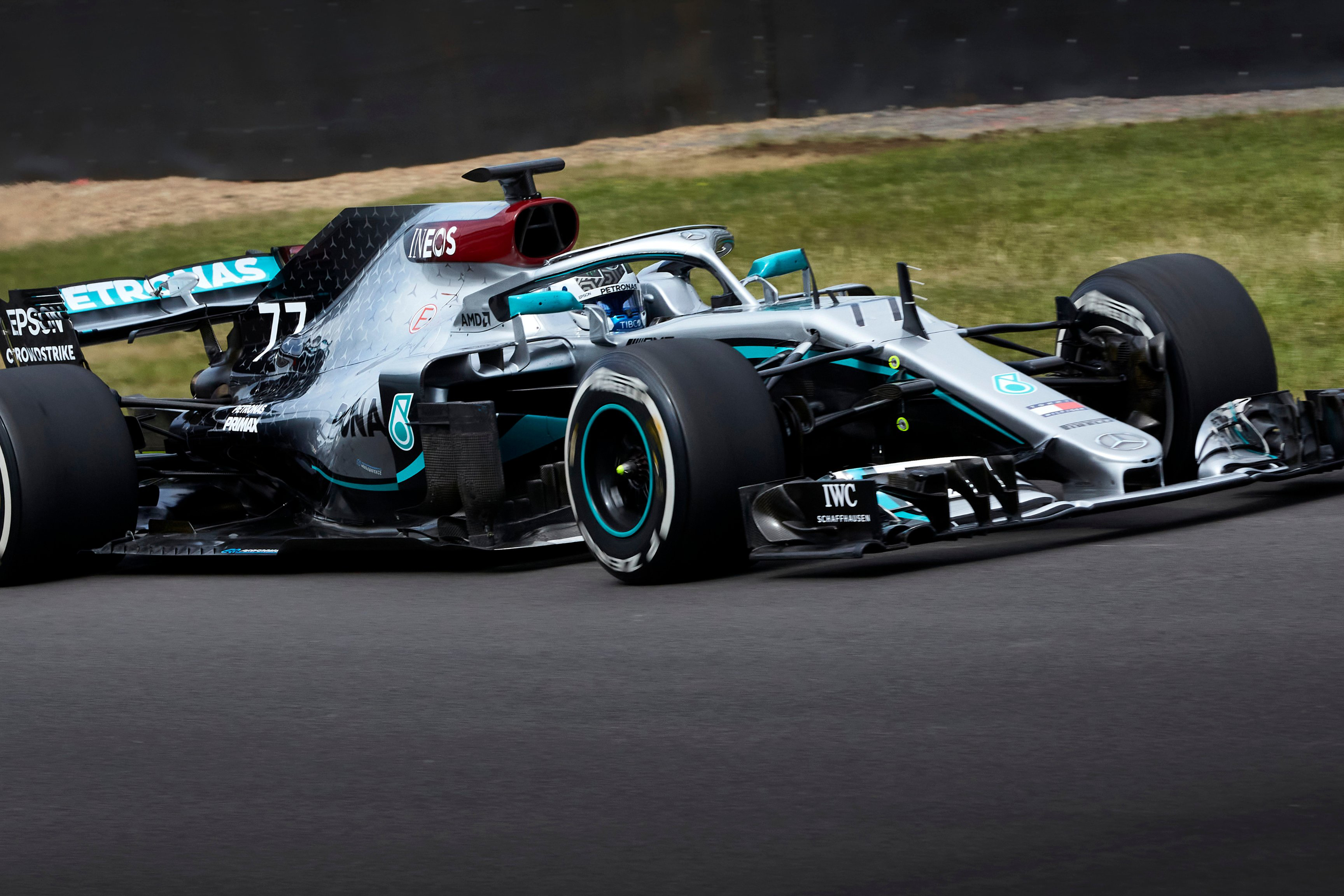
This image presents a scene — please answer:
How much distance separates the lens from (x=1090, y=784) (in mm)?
3377

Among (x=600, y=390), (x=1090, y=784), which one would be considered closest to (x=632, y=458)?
(x=600, y=390)

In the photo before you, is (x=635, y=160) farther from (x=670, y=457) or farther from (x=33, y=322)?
(x=670, y=457)

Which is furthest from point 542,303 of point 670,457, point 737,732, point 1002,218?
point 1002,218

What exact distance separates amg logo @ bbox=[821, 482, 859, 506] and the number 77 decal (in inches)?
123

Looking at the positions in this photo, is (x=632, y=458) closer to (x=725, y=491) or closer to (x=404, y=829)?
(x=725, y=491)

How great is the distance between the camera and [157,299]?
8.45 metres

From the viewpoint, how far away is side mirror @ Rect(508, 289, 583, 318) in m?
6.33

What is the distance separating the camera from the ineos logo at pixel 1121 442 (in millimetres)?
5840

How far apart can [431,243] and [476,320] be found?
421mm

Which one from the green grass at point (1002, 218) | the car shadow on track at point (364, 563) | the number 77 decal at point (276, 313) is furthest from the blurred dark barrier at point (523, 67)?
the car shadow on track at point (364, 563)

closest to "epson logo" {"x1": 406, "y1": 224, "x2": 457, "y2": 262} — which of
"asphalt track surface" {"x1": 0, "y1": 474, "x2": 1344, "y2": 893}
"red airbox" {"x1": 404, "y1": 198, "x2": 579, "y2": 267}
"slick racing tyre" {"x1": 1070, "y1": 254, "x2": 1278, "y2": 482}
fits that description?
"red airbox" {"x1": 404, "y1": 198, "x2": 579, "y2": 267}

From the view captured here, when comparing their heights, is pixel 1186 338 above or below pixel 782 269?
below

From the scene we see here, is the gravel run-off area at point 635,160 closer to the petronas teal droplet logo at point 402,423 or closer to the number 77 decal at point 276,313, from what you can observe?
the number 77 decal at point 276,313

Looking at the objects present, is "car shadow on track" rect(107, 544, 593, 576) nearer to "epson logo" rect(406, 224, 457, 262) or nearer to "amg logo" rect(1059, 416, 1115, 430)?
"epson logo" rect(406, 224, 457, 262)
